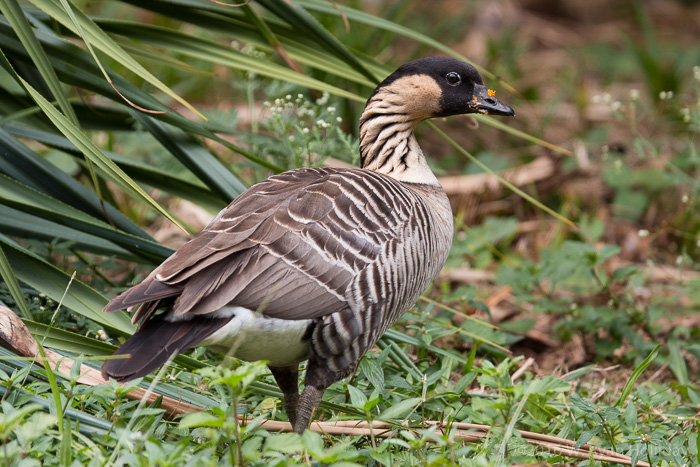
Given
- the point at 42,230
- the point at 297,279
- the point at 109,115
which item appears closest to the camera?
the point at 297,279

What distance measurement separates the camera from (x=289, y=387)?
10.6ft

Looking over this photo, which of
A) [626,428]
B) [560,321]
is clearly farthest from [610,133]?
[626,428]

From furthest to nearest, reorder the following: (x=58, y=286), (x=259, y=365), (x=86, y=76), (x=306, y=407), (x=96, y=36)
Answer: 1. (x=86, y=76)
2. (x=58, y=286)
3. (x=96, y=36)
4. (x=306, y=407)
5. (x=259, y=365)

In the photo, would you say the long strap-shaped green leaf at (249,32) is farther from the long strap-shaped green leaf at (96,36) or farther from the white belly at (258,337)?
the white belly at (258,337)

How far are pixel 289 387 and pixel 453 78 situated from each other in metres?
1.69

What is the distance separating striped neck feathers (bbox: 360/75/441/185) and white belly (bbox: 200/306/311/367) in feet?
3.78

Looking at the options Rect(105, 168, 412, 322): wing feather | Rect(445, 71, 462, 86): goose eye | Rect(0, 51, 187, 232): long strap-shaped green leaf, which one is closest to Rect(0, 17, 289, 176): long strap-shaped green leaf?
Rect(105, 168, 412, 322): wing feather

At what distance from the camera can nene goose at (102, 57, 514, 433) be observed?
2.62 metres

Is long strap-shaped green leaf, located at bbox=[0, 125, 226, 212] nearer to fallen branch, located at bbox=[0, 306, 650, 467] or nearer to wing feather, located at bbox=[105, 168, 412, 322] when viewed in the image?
wing feather, located at bbox=[105, 168, 412, 322]

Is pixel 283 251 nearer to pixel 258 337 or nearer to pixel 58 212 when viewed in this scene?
pixel 258 337

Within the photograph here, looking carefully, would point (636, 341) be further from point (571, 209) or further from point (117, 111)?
point (117, 111)

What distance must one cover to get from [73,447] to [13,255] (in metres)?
1.13

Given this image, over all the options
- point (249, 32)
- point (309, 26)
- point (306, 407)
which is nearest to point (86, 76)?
point (249, 32)

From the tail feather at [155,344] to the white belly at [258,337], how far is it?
0.04 meters
